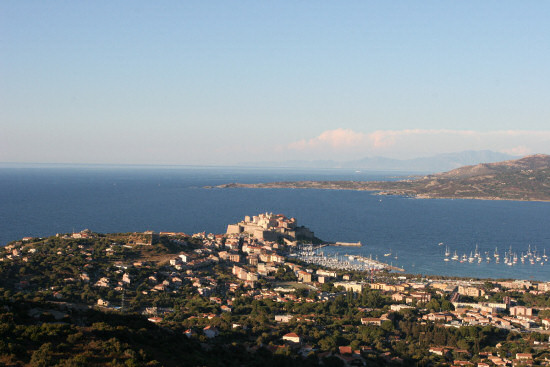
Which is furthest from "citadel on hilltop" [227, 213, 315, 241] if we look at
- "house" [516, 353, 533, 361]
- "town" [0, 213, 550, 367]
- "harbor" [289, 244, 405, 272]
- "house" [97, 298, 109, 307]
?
"house" [516, 353, 533, 361]

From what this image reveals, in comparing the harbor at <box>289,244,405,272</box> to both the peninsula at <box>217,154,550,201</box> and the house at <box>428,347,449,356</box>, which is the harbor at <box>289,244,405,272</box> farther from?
the peninsula at <box>217,154,550,201</box>

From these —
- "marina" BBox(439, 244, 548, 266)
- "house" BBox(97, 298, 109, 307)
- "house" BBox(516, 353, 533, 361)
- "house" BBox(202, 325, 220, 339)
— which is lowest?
"marina" BBox(439, 244, 548, 266)

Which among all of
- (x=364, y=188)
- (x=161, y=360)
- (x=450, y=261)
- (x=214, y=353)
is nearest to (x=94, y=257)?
(x=214, y=353)

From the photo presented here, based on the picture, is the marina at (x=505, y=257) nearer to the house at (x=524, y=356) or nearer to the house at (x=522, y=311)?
the house at (x=522, y=311)

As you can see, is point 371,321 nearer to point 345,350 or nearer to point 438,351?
point 438,351

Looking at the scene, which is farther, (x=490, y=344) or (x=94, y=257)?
(x=94, y=257)

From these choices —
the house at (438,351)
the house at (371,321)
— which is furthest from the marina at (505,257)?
the house at (438,351)

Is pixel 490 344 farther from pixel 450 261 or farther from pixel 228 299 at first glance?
pixel 450 261
